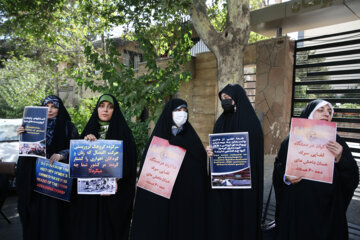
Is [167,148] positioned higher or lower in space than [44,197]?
higher

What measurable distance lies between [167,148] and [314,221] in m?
1.49

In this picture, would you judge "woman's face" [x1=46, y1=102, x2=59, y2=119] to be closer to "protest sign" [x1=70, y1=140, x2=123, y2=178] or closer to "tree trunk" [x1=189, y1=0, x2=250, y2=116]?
"protest sign" [x1=70, y1=140, x2=123, y2=178]

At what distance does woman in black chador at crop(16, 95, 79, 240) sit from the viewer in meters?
2.70

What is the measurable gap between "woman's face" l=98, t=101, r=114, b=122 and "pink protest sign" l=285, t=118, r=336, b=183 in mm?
1746

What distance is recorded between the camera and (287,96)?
6.95m

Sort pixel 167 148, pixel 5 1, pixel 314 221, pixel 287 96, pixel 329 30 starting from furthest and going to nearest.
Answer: pixel 329 30, pixel 287 96, pixel 5 1, pixel 167 148, pixel 314 221

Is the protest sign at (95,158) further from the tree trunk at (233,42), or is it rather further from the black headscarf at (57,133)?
the tree trunk at (233,42)

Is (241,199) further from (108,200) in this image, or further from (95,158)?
(95,158)

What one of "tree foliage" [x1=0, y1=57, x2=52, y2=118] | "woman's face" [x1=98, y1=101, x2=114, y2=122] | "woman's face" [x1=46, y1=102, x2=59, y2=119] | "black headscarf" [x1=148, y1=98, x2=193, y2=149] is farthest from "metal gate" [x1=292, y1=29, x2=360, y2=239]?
"tree foliage" [x1=0, y1=57, x2=52, y2=118]

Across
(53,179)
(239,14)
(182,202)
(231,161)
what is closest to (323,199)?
(231,161)

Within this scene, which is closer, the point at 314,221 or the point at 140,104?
the point at 314,221

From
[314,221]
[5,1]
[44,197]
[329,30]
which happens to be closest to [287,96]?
[314,221]

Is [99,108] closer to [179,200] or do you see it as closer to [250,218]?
[179,200]

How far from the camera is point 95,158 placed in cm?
250
